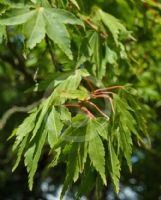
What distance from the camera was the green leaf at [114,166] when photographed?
5.03ft

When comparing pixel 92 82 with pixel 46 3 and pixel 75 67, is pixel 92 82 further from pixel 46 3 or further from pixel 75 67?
pixel 46 3

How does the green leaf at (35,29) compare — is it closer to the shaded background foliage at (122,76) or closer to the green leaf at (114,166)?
the shaded background foliage at (122,76)

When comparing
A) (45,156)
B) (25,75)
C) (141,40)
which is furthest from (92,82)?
(45,156)

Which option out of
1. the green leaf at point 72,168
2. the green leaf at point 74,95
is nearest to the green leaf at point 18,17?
the green leaf at point 74,95

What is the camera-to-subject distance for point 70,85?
1779 millimetres

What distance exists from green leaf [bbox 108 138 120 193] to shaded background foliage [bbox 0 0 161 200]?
31 cm

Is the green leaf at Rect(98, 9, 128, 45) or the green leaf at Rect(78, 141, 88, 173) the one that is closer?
the green leaf at Rect(78, 141, 88, 173)

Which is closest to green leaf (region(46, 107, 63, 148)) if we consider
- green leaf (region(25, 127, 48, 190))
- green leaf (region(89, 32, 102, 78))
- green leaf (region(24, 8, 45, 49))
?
green leaf (region(25, 127, 48, 190))

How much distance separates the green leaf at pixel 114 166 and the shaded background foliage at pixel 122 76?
1.01 feet

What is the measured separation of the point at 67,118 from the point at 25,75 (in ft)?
6.34

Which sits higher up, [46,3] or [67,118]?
[46,3]

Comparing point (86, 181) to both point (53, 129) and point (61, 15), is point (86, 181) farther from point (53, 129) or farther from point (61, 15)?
point (61, 15)

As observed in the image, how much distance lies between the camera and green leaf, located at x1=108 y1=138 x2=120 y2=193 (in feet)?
5.03

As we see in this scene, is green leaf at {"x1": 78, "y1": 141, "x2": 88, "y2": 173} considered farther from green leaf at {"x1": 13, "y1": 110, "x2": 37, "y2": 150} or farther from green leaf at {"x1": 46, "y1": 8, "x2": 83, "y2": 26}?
green leaf at {"x1": 46, "y1": 8, "x2": 83, "y2": 26}
